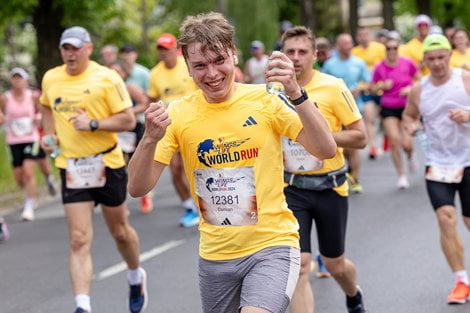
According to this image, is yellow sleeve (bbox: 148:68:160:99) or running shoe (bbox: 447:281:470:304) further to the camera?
yellow sleeve (bbox: 148:68:160:99)

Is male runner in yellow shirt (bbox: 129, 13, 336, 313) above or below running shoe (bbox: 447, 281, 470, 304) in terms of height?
above

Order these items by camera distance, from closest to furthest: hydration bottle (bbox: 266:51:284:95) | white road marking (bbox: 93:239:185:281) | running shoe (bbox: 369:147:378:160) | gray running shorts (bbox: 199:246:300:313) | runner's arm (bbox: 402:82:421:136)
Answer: hydration bottle (bbox: 266:51:284:95), gray running shorts (bbox: 199:246:300:313), runner's arm (bbox: 402:82:421:136), white road marking (bbox: 93:239:185:281), running shoe (bbox: 369:147:378:160)

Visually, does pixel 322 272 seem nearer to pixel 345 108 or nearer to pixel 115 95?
pixel 115 95

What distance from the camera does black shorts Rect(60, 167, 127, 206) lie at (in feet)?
27.1

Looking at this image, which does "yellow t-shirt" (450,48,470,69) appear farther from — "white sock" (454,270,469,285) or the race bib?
"white sock" (454,270,469,285)

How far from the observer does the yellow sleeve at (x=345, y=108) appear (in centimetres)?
717

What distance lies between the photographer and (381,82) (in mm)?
15961

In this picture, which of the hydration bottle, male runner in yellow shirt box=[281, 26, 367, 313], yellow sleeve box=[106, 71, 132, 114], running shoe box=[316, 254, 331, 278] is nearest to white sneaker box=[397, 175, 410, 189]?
running shoe box=[316, 254, 331, 278]

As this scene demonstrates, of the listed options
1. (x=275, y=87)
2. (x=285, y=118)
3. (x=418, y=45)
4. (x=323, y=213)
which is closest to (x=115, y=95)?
(x=323, y=213)

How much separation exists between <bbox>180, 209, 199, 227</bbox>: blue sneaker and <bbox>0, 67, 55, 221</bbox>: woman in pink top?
2.42 metres

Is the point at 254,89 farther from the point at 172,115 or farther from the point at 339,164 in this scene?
the point at 339,164

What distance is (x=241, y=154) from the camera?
17.1ft

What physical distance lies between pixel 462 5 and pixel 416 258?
5298 centimetres

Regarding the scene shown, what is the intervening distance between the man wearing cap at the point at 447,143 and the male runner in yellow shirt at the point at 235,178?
10.8 ft
